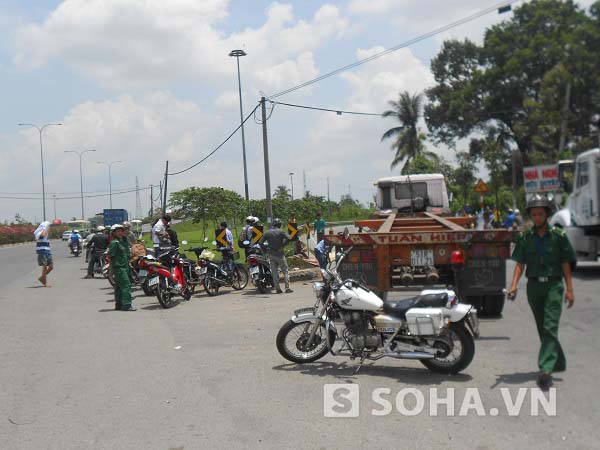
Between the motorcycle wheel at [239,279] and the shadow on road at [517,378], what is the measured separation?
972 cm

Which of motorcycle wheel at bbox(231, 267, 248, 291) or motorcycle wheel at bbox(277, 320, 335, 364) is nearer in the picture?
motorcycle wheel at bbox(277, 320, 335, 364)

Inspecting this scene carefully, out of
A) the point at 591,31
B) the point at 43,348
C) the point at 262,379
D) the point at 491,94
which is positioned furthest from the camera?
the point at 491,94

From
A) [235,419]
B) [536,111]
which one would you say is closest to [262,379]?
[235,419]

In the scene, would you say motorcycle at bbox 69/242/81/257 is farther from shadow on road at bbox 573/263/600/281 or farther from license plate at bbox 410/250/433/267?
license plate at bbox 410/250/433/267

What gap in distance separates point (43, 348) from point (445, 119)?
4176 centimetres

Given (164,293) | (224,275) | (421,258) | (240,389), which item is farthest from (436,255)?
(224,275)

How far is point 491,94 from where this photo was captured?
44219 millimetres

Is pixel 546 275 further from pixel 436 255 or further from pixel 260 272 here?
pixel 260 272

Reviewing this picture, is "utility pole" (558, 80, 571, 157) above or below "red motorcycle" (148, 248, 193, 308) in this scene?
above

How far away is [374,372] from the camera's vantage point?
701 centimetres

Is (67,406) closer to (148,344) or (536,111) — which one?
(148,344)

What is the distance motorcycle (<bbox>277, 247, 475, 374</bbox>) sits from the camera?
670cm

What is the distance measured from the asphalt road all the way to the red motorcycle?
1.92 meters

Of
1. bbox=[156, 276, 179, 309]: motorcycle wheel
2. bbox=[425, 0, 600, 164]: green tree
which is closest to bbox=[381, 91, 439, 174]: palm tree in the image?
bbox=[425, 0, 600, 164]: green tree
